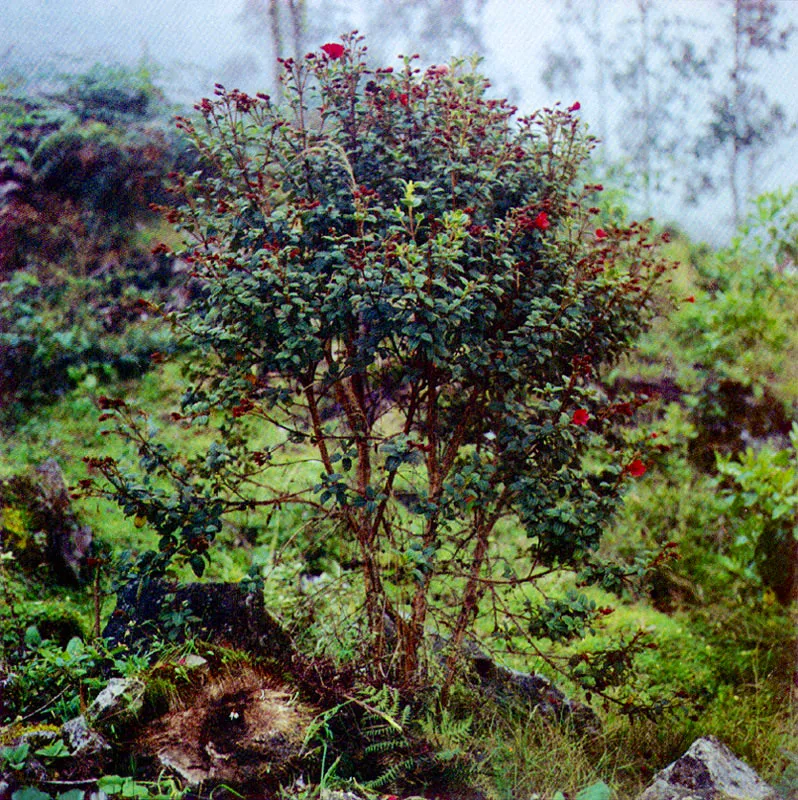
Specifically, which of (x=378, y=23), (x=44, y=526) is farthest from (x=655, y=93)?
(x=44, y=526)

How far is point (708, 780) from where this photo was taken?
7.88 feet

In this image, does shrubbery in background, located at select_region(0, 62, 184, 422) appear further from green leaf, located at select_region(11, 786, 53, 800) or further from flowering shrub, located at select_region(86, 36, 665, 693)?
green leaf, located at select_region(11, 786, 53, 800)

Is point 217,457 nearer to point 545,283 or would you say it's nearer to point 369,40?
point 545,283

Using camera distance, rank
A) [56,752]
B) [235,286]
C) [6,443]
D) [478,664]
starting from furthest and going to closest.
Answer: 1. [6,443]
2. [478,664]
3. [235,286]
4. [56,752]

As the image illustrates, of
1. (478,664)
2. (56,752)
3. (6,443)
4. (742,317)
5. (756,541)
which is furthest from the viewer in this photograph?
(742,317)

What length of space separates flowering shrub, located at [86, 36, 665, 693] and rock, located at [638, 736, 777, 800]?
527mm

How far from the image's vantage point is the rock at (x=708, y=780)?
7.75ft

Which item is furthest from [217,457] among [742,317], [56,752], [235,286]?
[742,317]

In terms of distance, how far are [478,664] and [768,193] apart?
11.9 ft

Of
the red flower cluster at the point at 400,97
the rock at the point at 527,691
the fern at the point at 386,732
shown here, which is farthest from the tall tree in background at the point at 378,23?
the fern at the point at 386,732

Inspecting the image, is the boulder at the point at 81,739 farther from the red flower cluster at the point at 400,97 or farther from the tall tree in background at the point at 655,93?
the tall tree in background at the point at 655,93

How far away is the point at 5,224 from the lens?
572 cm

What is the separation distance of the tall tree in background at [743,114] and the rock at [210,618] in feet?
19.4

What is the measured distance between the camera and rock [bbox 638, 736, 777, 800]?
2.36 m
